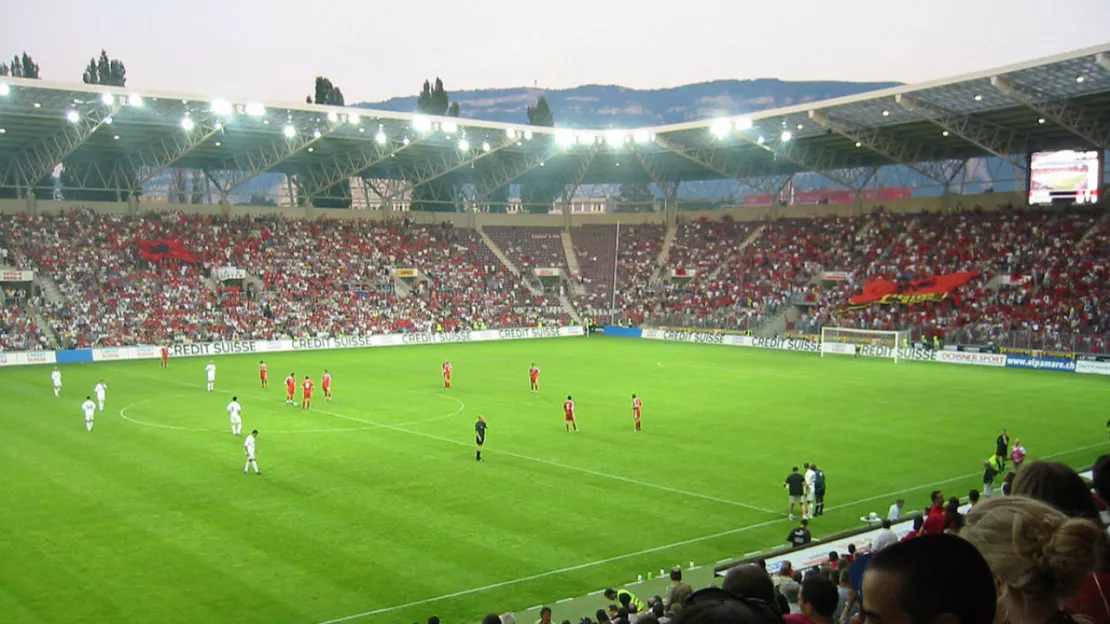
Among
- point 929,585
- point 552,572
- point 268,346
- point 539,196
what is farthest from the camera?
point 539,196

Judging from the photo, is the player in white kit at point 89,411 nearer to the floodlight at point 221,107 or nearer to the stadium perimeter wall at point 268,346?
the stadium perimeter wall at point 268,346

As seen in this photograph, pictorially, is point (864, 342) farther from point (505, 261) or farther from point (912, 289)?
point (505, 261)

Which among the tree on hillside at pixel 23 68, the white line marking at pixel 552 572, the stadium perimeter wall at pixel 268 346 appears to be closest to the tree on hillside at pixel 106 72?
the tree on hillside at pixel 23 68

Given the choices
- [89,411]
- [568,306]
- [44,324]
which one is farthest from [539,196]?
[89,411]

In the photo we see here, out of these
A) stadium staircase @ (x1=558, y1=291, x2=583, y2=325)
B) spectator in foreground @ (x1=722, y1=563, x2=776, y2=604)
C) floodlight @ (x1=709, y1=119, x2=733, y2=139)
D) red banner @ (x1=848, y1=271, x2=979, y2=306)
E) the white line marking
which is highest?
floodlight @ (x1=709, y1=119, x2=733, y2=139)

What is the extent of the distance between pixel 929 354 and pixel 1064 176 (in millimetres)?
15642

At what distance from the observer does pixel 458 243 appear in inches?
3258

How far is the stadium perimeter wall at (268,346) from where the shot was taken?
174 ft

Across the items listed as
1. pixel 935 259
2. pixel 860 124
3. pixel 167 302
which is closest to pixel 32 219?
pixel 167 302

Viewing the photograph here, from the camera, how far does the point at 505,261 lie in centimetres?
8319

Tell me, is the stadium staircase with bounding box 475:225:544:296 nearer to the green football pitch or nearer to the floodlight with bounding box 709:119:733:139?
the floodlight with bounding box 709:119:733:139

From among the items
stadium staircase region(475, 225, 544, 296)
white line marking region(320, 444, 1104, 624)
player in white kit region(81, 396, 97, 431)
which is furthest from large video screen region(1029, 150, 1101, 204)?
player in white kit region(81, 396, 97, 431)

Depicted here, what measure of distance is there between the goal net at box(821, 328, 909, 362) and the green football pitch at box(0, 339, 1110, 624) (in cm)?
862

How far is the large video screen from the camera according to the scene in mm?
58062
